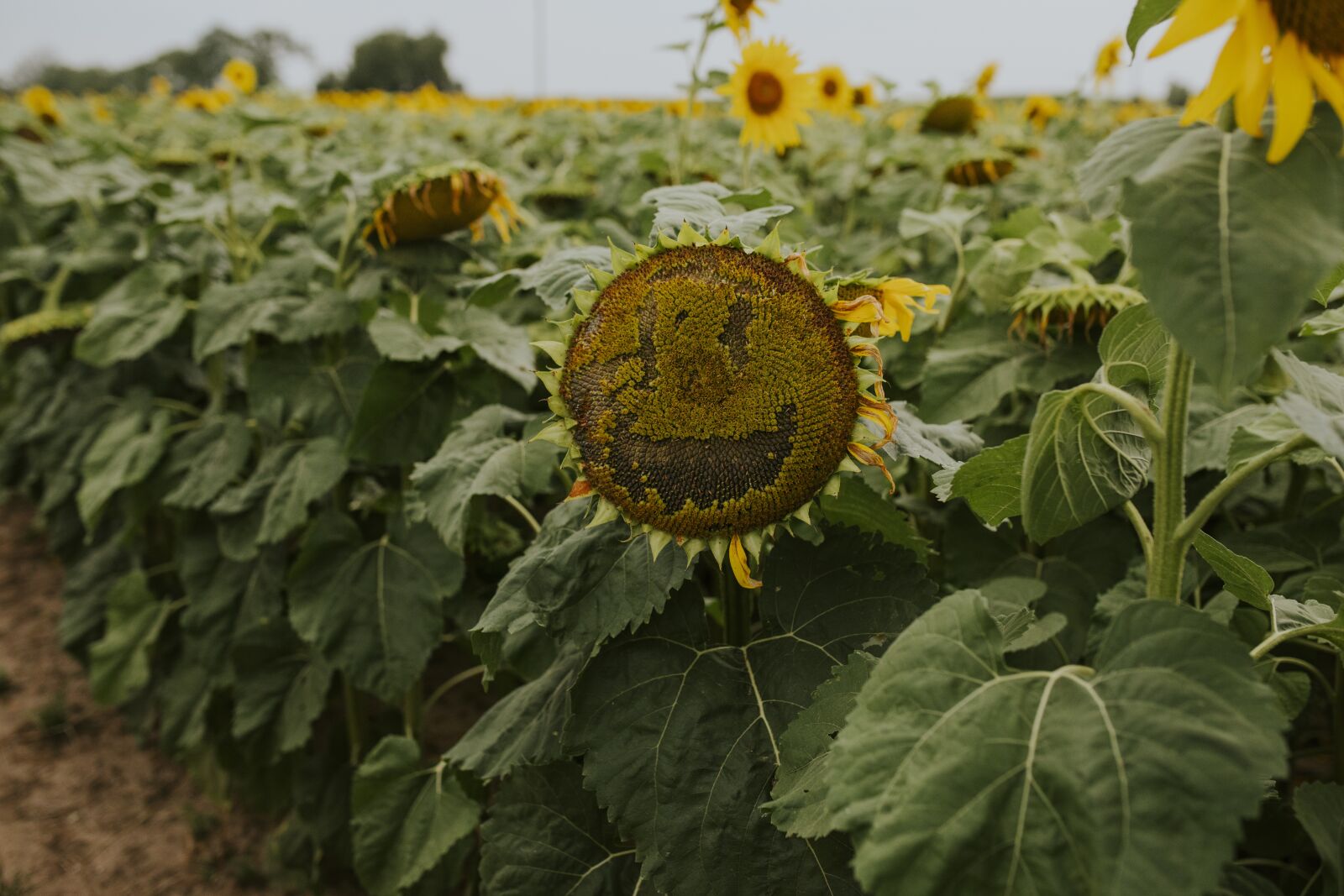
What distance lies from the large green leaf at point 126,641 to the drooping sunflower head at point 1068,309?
8.88 feet

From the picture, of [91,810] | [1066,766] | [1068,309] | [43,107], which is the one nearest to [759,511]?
[1066,766]

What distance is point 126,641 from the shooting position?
10.2 ft

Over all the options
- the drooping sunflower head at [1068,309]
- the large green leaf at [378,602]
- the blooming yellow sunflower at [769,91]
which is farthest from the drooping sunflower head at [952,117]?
the large green leaf at [378,602]

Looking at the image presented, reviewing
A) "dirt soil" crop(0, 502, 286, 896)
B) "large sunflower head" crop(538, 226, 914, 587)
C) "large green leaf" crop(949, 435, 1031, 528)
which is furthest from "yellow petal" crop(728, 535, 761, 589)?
"dirt soil" crop(0, 502, 286, 896)

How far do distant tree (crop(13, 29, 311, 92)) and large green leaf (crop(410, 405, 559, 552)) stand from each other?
18.9 meters

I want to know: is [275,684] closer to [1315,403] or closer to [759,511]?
[759,511]

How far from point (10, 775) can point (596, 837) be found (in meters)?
2.91

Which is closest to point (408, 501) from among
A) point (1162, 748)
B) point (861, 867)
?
point (861, 867)

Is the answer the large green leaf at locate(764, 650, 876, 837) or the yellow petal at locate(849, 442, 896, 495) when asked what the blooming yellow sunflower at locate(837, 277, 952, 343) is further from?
the large green leaf at locate(764, 650, 876, 837)

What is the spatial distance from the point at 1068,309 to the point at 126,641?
9.59 feet

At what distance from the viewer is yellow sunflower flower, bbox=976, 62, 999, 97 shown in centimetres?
483

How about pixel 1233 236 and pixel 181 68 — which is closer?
pixel 1233 236

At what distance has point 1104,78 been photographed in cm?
512

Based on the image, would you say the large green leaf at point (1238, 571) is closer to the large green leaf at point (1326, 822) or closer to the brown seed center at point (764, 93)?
the large green leaf at point (1326, 822)
